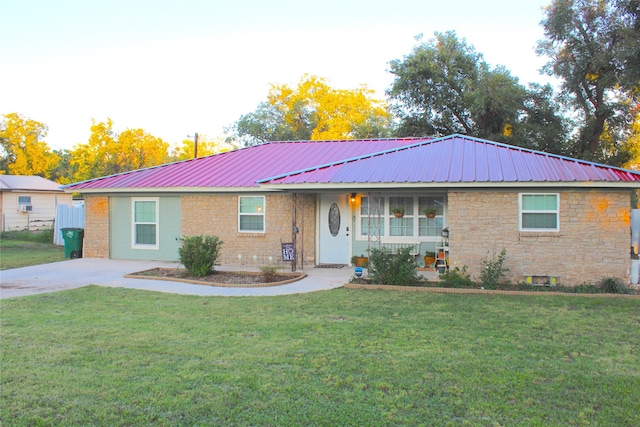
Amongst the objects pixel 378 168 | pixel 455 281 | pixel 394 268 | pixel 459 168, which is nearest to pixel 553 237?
pixel 455 281

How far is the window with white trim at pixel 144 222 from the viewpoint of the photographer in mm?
16391

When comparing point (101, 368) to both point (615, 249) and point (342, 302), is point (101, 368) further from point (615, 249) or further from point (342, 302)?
point (615, 249)

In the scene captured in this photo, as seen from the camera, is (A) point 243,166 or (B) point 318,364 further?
(A) point 243,166

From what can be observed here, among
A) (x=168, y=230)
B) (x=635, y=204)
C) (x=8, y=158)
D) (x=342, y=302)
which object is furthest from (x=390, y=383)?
(x=8, y=158)

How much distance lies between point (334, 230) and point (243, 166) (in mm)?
3950

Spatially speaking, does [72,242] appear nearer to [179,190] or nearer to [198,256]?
[179,190]

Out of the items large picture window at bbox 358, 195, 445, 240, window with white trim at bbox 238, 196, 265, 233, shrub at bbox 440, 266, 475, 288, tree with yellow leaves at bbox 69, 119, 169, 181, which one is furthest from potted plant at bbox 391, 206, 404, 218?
tree with yellow leaves at bbox 69, 119, 169, 181

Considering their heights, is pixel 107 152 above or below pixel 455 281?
above

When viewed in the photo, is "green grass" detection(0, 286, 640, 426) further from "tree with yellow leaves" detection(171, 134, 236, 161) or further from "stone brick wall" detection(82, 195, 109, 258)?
"tree with yellow leaves" detection(171, 134, 236, 161)

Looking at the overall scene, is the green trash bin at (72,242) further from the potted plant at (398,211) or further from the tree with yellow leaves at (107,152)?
the tree with yellow leaves at (107,152)

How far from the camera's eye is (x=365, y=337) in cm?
682

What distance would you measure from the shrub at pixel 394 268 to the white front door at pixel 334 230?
358 centimetres

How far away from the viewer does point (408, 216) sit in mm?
14766

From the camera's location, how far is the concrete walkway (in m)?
10.9
